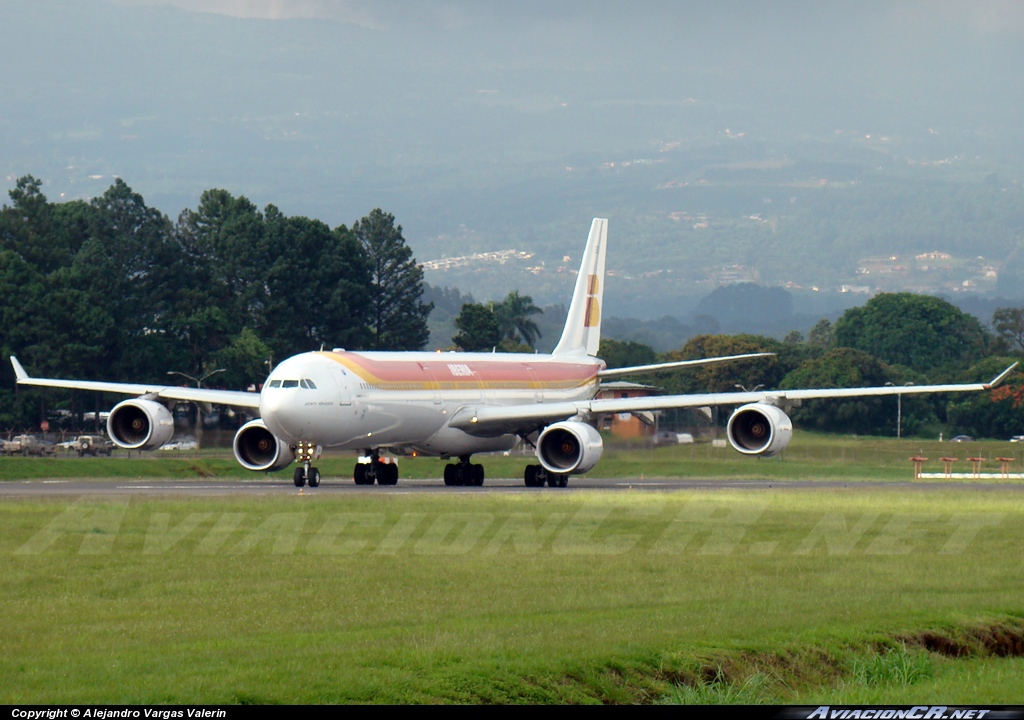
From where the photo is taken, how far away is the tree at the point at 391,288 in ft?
395

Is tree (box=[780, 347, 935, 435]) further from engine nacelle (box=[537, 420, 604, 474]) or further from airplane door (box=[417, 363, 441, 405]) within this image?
airplane door (box=[417, 363, 441, 405])

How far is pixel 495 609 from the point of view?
16672mm

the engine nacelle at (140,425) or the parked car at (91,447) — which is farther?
the parked car at (91,447)

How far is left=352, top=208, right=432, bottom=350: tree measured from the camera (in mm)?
120250

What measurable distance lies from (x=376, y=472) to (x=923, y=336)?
122 metres

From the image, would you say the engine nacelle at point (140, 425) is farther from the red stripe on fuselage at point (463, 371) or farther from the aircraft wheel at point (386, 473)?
the aircraft wheel at point (386, 473)

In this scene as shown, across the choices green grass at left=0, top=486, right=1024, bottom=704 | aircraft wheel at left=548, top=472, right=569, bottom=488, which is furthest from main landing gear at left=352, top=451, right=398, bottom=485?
green grass at left=0, top=486, right=1024, bottom=704

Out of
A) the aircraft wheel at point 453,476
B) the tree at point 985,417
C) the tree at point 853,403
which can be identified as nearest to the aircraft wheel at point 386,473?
the aircraft wheel at point 453,476

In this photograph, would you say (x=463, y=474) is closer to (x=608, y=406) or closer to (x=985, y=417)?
(x=608, y=406)

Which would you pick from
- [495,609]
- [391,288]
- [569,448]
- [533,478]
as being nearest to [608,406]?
[569,448]

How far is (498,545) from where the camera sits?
23266 millimetres

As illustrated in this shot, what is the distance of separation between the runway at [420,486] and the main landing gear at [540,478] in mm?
458
